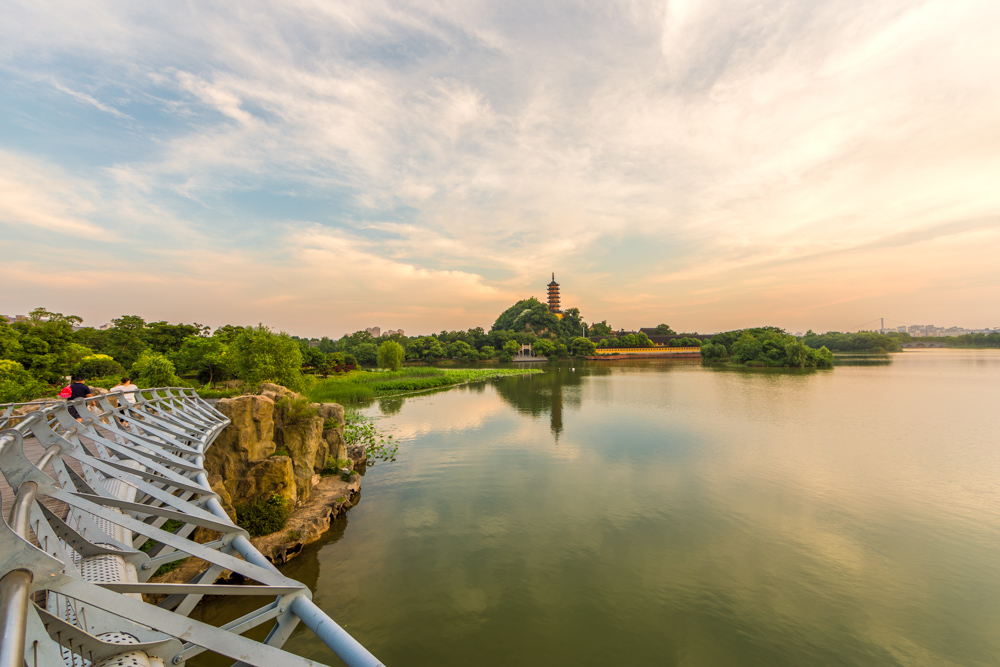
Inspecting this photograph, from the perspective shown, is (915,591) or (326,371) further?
(326,371)

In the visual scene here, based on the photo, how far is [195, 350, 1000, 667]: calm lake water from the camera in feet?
22.0

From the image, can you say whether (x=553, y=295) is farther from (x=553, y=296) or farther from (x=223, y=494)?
(x=223, y=494)

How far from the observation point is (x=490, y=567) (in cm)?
880

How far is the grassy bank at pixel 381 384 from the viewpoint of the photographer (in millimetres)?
30609

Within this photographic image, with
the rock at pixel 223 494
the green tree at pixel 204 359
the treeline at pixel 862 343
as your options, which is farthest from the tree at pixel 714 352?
the rock at pixel 223 494

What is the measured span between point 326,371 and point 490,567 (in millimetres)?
37015

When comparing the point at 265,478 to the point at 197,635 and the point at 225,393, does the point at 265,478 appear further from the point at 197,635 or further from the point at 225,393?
the point at 225,393

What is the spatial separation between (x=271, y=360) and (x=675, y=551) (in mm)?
22254

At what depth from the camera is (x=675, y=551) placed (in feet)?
30.4

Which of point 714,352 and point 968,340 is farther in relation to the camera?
point 968,340

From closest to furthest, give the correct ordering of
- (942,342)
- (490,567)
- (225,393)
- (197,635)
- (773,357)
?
(197,635), (490,567), (225,393), (773,357), (942,342)

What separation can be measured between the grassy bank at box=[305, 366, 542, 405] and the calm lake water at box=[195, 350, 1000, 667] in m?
13.5

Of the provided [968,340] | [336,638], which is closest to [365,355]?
[336,638]

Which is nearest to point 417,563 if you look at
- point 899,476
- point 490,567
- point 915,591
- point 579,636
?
point 490,567
